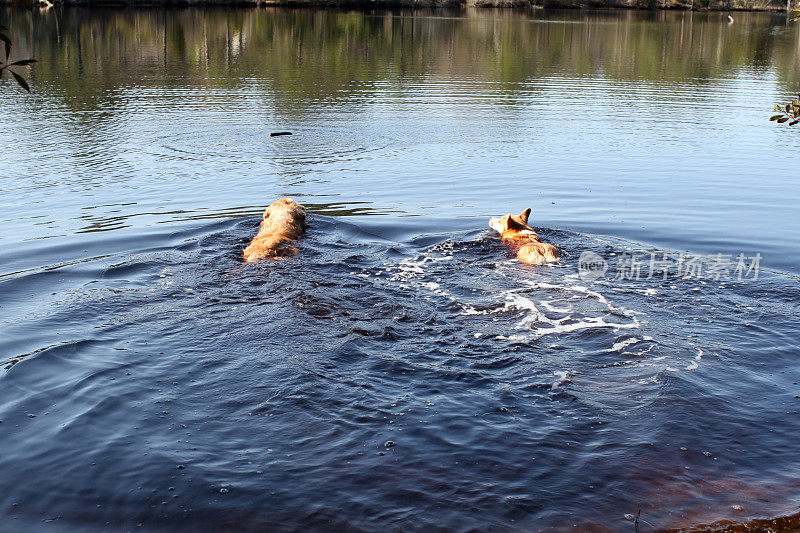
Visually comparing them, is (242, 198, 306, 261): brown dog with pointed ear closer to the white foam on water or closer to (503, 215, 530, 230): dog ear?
Result: (503, 215, 530, 230): dog ear

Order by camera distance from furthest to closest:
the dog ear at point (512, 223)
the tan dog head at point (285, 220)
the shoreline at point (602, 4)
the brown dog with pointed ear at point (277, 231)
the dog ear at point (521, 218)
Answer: the shoreline at point (602, 4)
the tan dog head at point (285, 220)
the dog ear at point (521, 218)
the dog ear at point (512, 223)
the brown dog with pointed ear at point (277, 231)

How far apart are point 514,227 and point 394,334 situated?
13.7 feet

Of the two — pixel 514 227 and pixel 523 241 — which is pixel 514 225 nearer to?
pixel 514 227

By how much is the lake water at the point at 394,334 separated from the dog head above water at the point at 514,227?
34cm

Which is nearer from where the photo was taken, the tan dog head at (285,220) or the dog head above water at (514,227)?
the dog head above water at (514,227)

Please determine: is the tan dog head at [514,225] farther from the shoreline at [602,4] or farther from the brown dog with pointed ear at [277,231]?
the shoreline at [602,4]

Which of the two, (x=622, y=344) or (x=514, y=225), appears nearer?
(x=622, y=344)

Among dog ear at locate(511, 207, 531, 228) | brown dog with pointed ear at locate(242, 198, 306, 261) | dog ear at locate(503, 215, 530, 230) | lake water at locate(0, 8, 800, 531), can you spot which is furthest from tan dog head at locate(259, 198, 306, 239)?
dog ear at locate(511, 207, 531, 228)

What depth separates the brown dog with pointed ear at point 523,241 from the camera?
10766 millimetres

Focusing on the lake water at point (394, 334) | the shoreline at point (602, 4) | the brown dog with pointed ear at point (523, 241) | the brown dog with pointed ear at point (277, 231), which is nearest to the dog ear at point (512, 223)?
the brown dog with pointed ear at point (523, 241)

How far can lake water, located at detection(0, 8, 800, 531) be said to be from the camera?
18.8 feet

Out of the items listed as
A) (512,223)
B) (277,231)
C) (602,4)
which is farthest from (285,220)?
(602,4)

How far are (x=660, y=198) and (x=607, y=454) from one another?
11023 mm

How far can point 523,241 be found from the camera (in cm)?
1143
